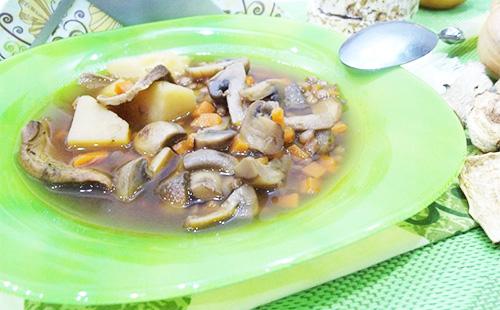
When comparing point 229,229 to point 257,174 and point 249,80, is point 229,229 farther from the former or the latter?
point 249,80

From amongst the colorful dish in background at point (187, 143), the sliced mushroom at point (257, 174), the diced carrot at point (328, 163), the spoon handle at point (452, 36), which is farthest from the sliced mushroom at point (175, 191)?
the spoon handle at point (452, 36)

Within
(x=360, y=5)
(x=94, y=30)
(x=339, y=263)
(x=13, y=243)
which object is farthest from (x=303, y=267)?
(x=94, y=30)

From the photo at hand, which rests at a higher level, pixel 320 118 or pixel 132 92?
pixel 132 92

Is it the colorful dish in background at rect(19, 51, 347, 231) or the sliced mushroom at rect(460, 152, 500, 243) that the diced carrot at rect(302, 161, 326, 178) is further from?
the sliced mushroom at rect(460, 152, 500, 243)

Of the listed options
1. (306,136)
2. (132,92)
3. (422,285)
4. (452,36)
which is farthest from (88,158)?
(452,36)

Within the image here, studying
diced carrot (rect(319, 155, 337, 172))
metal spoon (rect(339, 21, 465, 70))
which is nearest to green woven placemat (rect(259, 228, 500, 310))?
diced carrot (rect(319, 155, 337, 172))

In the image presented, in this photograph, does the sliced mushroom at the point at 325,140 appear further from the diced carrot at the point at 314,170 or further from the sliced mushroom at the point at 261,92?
the sliced mushroom at the point at 261,92
